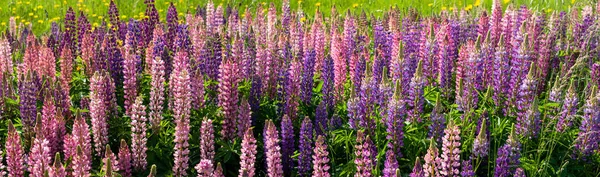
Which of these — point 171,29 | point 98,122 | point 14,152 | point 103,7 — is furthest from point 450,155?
point 103,7

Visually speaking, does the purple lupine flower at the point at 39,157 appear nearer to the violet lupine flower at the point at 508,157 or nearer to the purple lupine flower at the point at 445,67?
the violet lupine flower at the point at 508,157

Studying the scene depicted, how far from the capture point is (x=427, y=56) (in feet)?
18.1

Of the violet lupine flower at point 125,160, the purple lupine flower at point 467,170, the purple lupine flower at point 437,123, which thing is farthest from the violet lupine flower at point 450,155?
the violet lupine flower at point 125,160

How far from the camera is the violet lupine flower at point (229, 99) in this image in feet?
14.8

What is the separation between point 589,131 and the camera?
4.37 meters

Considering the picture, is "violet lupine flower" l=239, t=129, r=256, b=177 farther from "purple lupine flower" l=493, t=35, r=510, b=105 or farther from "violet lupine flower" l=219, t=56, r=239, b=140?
"purple lupine flower" l=493, t=35, r=510, b=105

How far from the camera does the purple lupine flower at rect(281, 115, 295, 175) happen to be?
4250mm

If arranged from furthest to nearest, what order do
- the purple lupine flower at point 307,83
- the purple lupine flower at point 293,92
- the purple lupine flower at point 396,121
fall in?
the purple lupine flower at point 307,83, the purple lupine flower at point 293,92, the purple lupine flower at point 396,121

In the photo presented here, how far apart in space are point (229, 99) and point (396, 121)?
3.52 feet

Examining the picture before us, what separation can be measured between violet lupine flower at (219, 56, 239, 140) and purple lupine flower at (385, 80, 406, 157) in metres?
0.97

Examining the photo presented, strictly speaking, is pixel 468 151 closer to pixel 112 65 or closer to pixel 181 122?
pixel 181 122

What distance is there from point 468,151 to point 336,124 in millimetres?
850

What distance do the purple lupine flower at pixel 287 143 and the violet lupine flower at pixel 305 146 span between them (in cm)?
12

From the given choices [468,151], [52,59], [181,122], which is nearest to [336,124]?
[468,151]
